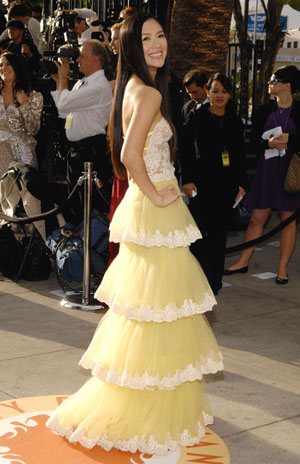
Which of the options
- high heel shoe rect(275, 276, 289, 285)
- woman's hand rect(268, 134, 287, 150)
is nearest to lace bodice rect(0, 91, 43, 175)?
woman's hand rect(268, 134, 287, 150)

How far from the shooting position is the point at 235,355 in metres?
5.53

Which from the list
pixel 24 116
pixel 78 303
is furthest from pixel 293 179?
pixel 24 116

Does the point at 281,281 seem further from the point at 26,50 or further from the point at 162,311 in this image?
the point at 26,50

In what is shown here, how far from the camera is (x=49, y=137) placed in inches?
340

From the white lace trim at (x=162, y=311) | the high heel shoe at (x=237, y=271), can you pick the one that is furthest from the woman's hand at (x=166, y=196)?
the high heel shoe at (x=237, y=271)

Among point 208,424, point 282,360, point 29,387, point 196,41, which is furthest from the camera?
point 196,41

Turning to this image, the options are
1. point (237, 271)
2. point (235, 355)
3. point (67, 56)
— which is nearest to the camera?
point (235, 355)

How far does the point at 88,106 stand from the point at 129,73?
130 inches

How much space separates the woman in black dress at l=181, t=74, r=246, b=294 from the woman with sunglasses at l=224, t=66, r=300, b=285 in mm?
831

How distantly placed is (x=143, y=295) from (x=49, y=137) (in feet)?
16.8

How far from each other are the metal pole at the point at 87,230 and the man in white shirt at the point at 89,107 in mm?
370

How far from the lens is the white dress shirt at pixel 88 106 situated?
7.06 metres

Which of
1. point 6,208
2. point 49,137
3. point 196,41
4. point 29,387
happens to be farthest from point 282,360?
point 196,41

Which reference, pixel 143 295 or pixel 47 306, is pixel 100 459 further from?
pixel 47 306
